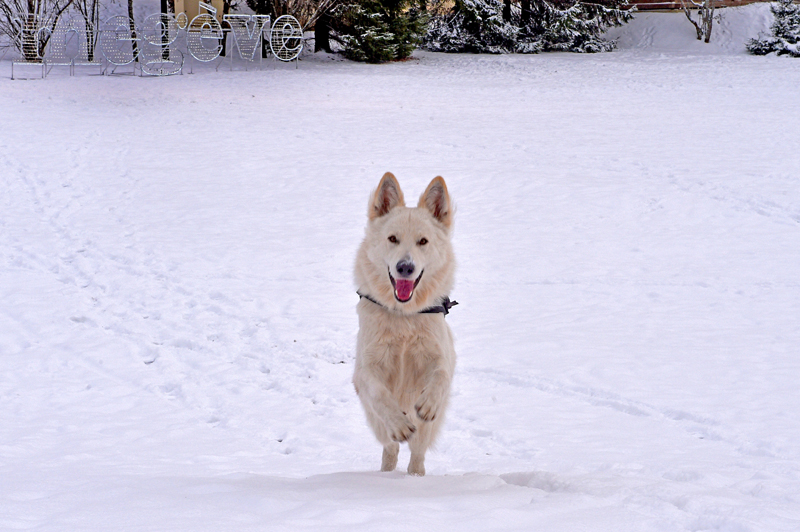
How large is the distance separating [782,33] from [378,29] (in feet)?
45.0

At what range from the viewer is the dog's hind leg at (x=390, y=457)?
4.08 metres

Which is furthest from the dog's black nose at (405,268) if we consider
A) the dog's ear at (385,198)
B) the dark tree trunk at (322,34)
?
the dark tree trunk at (322,34)

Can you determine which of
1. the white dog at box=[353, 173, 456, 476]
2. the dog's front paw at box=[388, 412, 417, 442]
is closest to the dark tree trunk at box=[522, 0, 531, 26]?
the white dog at box=[353, 173, 456, 476]

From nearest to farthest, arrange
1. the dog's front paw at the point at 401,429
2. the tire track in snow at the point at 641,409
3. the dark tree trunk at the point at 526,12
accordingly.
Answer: the dog's front paw at the point at 401,429
the tire track in snow at the point at 641,409
the dark tree trunk at the point at 526,12

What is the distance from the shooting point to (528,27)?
2800 centimetres

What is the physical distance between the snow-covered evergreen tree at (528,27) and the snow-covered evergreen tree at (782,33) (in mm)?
5108

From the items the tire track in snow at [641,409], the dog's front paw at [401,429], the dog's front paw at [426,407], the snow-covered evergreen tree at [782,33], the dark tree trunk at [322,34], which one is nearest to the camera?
the dog's front paw at [401,429]

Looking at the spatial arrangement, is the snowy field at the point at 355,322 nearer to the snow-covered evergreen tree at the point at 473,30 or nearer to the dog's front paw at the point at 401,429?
the dog's front paw at the point at 401,429

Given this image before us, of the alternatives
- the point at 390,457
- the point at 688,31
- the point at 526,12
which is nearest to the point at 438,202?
the point at 390,457

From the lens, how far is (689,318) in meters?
7.15

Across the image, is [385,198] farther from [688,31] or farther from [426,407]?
[688,31]

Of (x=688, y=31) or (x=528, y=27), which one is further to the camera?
(x=688, y=31)

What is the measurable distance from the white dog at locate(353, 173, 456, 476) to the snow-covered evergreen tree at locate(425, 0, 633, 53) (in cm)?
2389

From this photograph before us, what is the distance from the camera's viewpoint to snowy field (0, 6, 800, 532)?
3.32 metres
